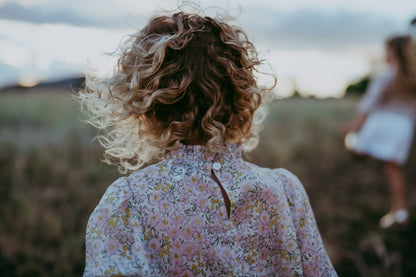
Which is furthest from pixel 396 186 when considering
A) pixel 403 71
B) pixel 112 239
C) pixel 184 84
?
pixel 112 239

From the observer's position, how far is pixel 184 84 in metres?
1.36

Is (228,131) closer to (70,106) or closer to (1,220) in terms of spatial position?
(1,220)

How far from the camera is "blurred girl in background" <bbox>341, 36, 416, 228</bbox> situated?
175 inches

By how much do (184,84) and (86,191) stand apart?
338 cm

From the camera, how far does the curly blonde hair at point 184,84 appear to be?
4.58 ft

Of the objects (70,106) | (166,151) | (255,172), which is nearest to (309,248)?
(255,172)

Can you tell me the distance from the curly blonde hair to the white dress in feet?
11.5

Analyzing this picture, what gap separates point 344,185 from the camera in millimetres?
5504

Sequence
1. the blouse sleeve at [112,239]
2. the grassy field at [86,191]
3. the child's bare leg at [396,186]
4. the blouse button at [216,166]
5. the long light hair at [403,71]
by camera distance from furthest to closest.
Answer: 1. the long light hair at [403,71]
2. the child's bare leg at [396,186]
3. the grassy field at [86,191]
4. the blouse button at [216,166]
5. the blouse sleeve at [112,239]

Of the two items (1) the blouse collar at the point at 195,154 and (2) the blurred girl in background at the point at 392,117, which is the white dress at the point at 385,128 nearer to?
(2) the blurred girl in background at the point at 392,117

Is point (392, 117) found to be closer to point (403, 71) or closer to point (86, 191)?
point (403, 71)

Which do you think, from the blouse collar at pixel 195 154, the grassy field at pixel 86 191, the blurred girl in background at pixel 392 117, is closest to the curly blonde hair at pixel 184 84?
the blouse collar at pixel 195 154

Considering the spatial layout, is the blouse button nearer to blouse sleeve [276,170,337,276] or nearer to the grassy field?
blouse sleeve [276,170,337,276]

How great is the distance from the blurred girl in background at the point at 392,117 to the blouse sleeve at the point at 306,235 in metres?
3.25
